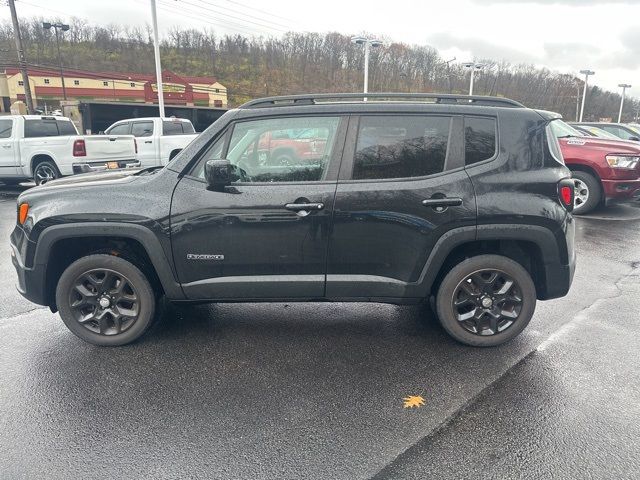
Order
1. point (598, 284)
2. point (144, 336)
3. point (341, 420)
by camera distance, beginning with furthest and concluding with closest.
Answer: point (598, 284) → point (144, 336) → point (341, 420)

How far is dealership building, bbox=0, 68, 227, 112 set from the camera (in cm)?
6781

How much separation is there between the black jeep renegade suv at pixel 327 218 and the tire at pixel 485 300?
11mm

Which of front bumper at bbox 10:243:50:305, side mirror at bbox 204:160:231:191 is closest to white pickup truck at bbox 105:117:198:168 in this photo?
front bumper at bbox 10:243:50:305

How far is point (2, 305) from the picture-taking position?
445cm

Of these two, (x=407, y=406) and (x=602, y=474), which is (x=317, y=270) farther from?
(x=602, y=474)

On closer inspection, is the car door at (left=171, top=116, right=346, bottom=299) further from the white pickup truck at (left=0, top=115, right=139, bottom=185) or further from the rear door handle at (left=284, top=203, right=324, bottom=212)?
the white pickup truck at (left=0, top=115, right=139, bottom=185)

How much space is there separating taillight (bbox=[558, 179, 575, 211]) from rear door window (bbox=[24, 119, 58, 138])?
1220 centimetres

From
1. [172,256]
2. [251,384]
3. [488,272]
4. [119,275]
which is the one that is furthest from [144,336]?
[488,272]

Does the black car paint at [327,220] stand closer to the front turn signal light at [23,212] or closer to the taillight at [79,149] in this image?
the front turn signal light at [23,212]

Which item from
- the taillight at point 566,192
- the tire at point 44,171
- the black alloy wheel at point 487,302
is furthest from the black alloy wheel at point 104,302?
the tire at point 44,171

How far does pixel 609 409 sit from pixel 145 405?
2.88 meters

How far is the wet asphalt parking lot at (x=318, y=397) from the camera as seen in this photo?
2402 mm

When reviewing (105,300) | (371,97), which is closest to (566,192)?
(371,97)

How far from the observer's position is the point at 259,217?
11.0ft
